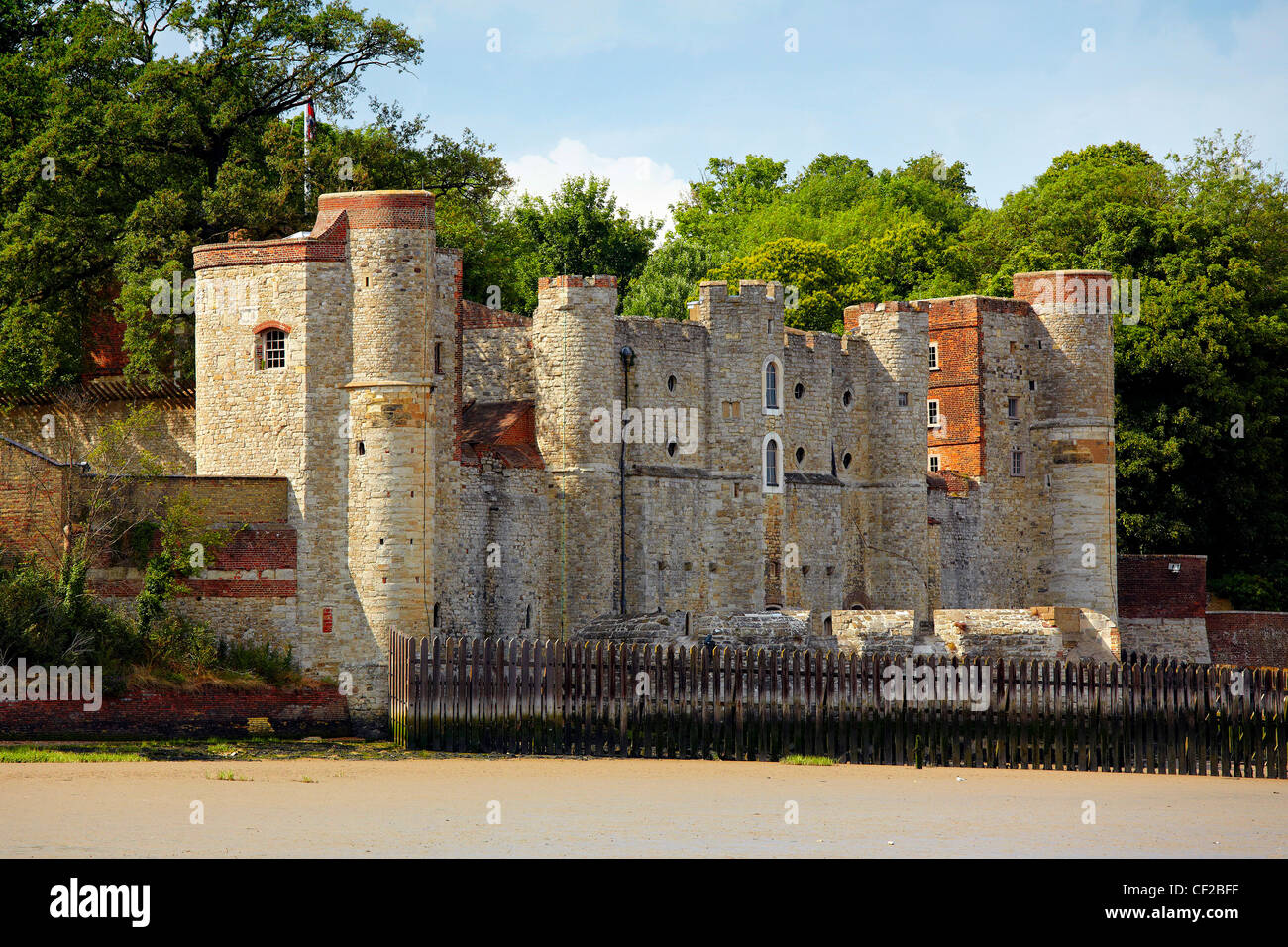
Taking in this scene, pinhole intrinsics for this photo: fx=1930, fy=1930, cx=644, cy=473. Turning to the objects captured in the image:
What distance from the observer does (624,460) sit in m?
54.2

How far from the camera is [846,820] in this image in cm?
2942

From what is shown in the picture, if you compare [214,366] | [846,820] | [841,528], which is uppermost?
[214,366]

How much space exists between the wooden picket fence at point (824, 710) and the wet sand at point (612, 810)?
3.85 ft

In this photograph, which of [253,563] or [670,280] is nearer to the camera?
[253,563]

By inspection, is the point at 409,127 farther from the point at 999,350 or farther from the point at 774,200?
the point at 774,200

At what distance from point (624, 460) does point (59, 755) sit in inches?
840

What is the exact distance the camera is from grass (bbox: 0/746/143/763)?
3594 cm

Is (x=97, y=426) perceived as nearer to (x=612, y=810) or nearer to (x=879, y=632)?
(x=879, y=632)

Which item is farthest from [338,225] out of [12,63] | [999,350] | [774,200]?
[774,200]

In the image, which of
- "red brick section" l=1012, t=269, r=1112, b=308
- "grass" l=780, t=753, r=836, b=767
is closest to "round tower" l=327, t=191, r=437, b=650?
"grass" l=780, t=753, r=836, b=767

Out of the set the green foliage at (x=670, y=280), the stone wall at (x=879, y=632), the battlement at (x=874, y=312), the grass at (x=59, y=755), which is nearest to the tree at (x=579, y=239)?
the green foliage at (x=670, y=280)

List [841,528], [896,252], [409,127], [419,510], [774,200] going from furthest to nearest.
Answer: [774,200] < [896,252] < [409,127] < [841,528] < [419,510]

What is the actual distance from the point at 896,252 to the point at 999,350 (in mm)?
18346

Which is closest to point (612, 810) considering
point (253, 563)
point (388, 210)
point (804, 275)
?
point (253, 563)
